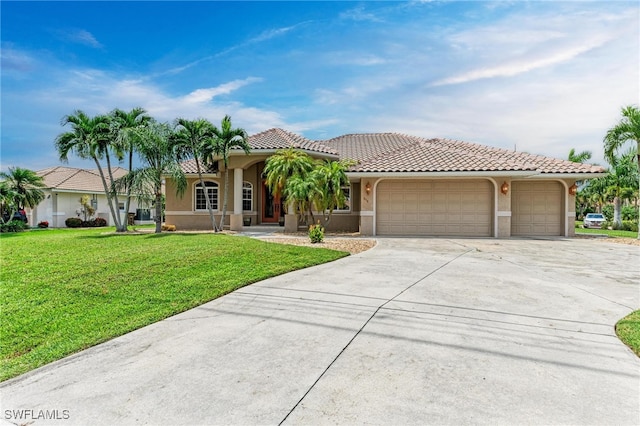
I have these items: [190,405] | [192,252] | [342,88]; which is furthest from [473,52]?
[190,405]

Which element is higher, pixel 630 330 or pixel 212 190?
pixel 212 190

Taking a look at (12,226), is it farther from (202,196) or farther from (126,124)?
(126,124)

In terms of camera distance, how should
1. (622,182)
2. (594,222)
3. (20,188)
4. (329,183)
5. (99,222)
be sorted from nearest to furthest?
(329,183)
(20,188)
(99,222)
(622,182)
(594,222)

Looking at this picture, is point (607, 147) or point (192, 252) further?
point (607, 147)

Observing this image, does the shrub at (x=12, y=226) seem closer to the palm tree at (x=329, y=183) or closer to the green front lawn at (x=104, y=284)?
the green front lawn at (x=104, y=284)

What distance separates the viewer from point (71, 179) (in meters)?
27.9

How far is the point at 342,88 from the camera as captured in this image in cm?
1563

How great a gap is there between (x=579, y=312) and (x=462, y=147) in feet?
55.3

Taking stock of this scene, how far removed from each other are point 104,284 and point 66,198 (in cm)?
2535

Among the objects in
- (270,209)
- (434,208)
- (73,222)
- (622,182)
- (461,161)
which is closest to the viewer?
(461,161)

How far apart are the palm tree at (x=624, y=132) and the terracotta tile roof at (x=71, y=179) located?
3331 cm

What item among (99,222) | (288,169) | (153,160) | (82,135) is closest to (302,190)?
(288,169)

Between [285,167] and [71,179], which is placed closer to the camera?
[285,167]

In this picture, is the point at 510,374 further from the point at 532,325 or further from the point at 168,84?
the point at 168,84
